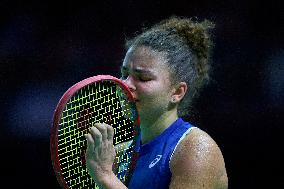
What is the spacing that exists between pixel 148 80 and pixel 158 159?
1.01 feet

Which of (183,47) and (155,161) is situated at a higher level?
(183,47)

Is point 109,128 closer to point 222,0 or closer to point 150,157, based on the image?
point 150,157

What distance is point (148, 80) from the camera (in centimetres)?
246

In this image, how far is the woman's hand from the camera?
2141mm

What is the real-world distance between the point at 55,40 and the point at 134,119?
2283 millimetres

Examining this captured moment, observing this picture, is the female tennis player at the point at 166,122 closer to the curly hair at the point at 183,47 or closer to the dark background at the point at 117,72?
the curly hair at the point at 183,47

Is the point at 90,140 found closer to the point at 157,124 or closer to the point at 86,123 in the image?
the point at 86,123

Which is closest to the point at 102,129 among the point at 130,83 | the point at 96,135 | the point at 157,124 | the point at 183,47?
the point at 96,135

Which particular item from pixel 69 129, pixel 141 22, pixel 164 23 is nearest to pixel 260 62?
pixel 141 22

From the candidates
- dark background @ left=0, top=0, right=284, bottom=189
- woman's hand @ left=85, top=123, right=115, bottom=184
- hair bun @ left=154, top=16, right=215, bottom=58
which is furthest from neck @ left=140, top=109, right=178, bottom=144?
dark background @ left=0, top=0, right=284, bottom=189

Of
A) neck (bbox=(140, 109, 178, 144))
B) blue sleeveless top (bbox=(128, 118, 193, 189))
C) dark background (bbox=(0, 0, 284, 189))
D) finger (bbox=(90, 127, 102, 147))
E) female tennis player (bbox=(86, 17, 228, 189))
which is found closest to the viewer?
finger (bbox=(90, 127, 102, 147))

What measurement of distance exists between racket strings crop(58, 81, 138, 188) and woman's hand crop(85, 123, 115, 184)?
5.0 inches

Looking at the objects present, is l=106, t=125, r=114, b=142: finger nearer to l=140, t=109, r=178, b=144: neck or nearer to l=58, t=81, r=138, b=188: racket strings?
l=58, t=81, r=138, b=188: racket strings

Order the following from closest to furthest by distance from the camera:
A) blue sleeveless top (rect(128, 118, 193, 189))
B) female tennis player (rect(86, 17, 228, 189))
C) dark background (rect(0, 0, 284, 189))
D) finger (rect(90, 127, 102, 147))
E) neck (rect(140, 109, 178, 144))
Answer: finger (rect(90, 127, 102, 147)) → female tennis player (rect(86, 17, 228, 189)) → blue sleeveless top (rect(128, 118, 193, 189)) → neck (rect(140, 109, 178, 144)) → dark background (rect(0, 0, 284, 189))
